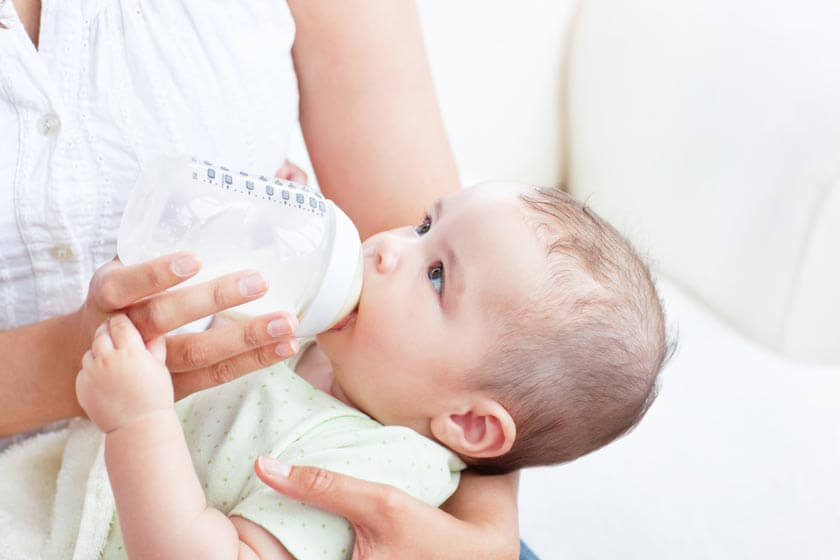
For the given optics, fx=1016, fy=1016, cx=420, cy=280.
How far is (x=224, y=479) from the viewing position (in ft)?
3.12

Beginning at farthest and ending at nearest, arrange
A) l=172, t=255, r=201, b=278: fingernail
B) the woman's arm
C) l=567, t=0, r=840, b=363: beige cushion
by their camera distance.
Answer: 1. l=567, t=0, r=840, b=363: beige cushion
2. the woman's arm
3. l=172, t=255, r=201, b=278: fingernail

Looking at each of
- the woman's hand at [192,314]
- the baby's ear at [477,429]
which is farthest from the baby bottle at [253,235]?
the baby's ear at [477,429]

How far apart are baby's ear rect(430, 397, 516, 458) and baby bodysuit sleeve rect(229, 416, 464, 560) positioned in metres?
0.02

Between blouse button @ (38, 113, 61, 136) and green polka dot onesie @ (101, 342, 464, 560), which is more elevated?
blouse button @ (38, 113, 61, 136)

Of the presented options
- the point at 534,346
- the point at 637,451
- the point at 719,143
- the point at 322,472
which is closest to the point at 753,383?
the point at 637,451

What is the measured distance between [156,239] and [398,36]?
505 mm

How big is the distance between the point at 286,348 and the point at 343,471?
136 millimetres

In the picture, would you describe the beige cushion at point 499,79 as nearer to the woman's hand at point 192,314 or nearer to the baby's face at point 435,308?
the baby's face at point 435,308

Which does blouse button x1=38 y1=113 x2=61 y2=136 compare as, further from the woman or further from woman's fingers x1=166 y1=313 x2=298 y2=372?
woman's fingers x1=166 y1=313 x2=298 y2=372

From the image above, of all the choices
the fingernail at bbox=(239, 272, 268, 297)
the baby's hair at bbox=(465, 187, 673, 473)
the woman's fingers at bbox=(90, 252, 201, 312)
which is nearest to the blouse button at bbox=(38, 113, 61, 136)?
the woman's fingers at bbox=(90, 252, 201, 312)

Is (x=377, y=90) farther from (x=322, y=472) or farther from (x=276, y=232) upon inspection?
(x=322, y=472)

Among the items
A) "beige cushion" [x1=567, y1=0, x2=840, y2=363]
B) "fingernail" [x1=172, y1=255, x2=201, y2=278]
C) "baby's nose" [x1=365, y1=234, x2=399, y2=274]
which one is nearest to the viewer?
"fingernail" [x1=172, y1=255, x2=201, y2=278]

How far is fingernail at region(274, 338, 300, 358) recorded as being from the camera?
837 mm

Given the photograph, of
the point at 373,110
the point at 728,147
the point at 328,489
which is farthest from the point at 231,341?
the point at 728,147
